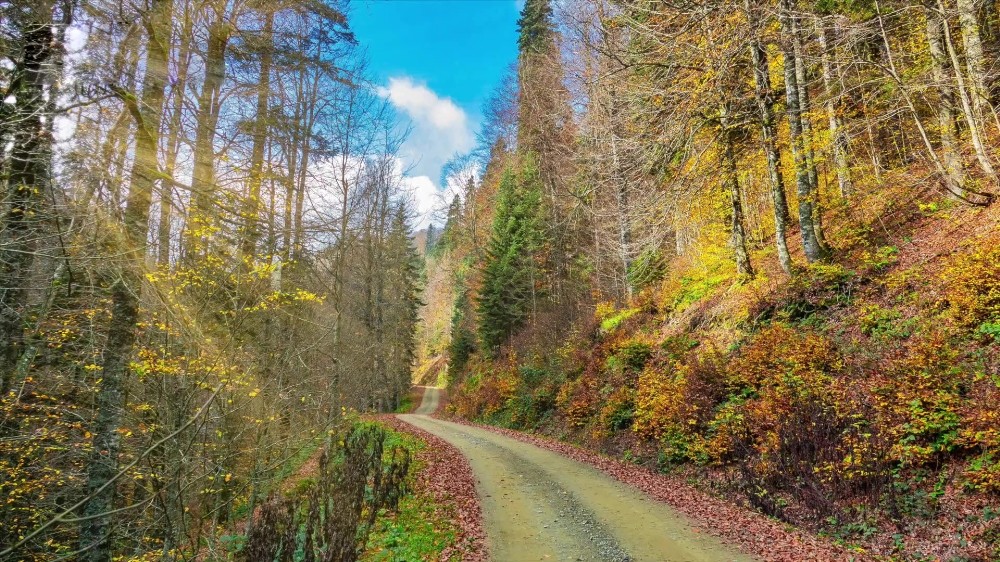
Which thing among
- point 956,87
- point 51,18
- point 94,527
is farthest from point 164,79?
point 956,87

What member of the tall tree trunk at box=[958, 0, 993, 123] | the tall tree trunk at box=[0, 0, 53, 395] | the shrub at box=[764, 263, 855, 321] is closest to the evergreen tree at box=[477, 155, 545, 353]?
the shrub at box=[764, 263, 855, 321]

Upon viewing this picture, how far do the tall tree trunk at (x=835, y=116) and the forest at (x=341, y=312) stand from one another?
232mm

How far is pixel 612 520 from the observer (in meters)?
6.73

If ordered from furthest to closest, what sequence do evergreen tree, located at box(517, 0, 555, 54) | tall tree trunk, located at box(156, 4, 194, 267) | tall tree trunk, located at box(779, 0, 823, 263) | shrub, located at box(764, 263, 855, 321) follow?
evergreen tree, located at box(517, 0, 555, 54) < tall tree trunk, located at box(779, 0, 823, 263) < shrub, located at box(764, 263, 855, 321) < tall tree trunk, located at box(156, 4, 194, 267)

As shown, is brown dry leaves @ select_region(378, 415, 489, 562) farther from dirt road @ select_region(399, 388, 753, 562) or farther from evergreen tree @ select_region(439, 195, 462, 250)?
evergreen tree @ select_region(439, 195, 462, 250)

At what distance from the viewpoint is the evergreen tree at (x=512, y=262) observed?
26.0 meters

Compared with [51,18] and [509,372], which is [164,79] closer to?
[51,18]

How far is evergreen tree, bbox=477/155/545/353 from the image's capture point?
25953 mm

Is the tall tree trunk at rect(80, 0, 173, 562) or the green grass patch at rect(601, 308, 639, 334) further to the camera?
the green grass patch at rect(601, 308, 639, 334)

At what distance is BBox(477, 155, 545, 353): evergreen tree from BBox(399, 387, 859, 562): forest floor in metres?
16.0

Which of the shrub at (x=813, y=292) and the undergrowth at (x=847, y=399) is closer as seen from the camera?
the undergrowth at (x=847, y=399)

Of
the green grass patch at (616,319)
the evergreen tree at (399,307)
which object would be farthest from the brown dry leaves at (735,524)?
the evergreen tree at (399,307)

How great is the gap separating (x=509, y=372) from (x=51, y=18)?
20103 millimetres

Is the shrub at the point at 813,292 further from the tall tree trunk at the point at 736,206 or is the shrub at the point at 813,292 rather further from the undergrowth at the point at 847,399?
the tall tree trunk at the point at 736,206
